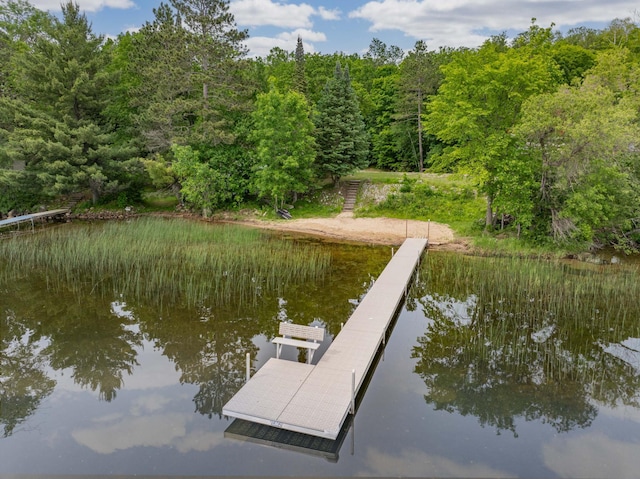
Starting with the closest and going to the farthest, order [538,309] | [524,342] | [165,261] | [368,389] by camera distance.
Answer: [368,389]
[524,342]
[538,309]
[165,261]

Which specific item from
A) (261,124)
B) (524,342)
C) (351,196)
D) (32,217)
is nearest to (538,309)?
(524,342)

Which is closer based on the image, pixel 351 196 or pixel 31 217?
pixel 31 217

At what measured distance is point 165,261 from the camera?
17.3m

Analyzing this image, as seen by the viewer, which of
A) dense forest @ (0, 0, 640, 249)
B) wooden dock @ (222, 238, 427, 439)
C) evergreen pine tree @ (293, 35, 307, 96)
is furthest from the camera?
evergreen pine tree @ (293, 35, 307, 96)

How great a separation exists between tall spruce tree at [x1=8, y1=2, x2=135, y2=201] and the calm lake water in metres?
12.0

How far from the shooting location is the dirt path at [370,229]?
2112 cm

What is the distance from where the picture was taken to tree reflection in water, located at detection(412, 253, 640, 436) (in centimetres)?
858

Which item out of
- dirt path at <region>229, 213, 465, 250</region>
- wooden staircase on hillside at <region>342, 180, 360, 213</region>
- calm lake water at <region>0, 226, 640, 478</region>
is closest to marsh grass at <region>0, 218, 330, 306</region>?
calm lake water at <region>0, 226, 640, 478</region>

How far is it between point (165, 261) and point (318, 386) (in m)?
10.8

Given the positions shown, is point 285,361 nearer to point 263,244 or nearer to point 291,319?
point 291,319

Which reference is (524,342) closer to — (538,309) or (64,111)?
(538,309)

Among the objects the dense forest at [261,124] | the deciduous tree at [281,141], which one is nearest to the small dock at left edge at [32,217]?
the dense forest at [261,124]

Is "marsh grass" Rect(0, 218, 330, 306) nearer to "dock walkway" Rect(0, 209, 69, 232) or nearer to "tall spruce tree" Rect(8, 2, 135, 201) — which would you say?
"dock walkway" Rect(0, 209, 69, 232)

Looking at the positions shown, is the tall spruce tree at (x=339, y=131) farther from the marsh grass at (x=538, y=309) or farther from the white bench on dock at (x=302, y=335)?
the white bench on dock at (x=302, y=335)
